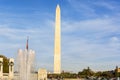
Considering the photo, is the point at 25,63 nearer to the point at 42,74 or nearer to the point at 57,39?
the point at 42,74

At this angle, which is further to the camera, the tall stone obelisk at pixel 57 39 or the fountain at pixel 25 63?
the tall stone obelisk at pixel 57 39

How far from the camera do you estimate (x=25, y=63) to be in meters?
34.4

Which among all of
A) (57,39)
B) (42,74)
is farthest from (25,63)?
(57,39)

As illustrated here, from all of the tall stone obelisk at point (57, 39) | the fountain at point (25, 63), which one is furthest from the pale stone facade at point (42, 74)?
the fountain at point (25, 63)

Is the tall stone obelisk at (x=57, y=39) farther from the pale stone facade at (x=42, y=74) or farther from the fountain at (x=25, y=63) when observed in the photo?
the fountain at (x=25, y=63)

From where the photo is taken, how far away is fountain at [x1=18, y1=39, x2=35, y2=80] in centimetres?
3362

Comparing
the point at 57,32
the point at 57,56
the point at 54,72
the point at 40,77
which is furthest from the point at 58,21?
the point at 40,77

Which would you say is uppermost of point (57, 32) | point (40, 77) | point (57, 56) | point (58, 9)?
point (58, 9)

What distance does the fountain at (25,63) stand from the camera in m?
33.6

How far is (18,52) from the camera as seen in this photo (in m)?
Answer: 33.9

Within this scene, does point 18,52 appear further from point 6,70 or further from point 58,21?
point 6,70

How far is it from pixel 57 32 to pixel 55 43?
2.64 m

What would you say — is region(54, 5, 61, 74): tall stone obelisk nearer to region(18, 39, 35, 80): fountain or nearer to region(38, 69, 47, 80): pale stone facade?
region(38, 69, 47, 80): pale stone facade

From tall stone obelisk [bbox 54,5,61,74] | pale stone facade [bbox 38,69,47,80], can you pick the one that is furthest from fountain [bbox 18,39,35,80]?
tall stone obelisk [bbox 54,5,61,74]
